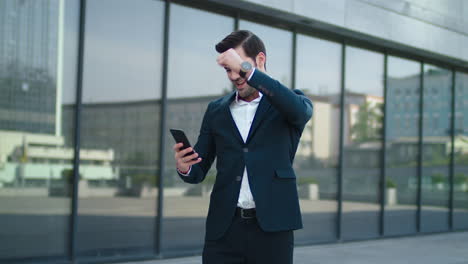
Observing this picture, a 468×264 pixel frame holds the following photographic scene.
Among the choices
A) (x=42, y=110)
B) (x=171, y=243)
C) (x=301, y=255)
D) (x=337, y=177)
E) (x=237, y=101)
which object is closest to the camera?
(x=237, y=101)

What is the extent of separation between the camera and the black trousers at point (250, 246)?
7.27ft

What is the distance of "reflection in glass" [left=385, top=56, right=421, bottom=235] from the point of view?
1028 cm

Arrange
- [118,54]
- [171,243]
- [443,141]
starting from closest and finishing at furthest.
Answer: [118,54]
[171,243]
[443,141]

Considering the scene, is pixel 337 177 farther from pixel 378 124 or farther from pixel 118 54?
pixel 118 54

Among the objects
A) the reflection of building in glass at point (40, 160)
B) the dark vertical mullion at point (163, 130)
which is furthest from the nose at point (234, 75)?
the dark vertical mullion at point (163, 130)

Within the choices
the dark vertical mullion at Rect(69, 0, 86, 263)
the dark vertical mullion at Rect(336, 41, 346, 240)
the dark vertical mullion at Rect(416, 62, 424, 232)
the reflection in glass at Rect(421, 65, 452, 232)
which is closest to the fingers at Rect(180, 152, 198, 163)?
the dark vertical mullion at Rect(69, 0, 86, 263)

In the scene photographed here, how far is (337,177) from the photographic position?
9.40 m

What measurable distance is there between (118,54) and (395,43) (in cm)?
497

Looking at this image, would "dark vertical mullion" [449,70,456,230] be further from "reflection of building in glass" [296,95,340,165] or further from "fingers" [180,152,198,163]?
"fingers" [180,152,198,163]

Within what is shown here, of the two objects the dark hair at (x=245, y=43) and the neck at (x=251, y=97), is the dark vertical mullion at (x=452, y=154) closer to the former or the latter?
the neck at (x=251, y=97)

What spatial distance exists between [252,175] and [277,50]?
6.45 metres

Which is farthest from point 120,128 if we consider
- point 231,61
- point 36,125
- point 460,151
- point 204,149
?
point 460,151

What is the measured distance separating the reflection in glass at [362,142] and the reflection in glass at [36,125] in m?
4.94

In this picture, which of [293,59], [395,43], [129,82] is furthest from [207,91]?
[395,43]
